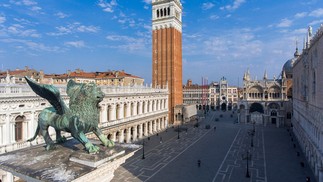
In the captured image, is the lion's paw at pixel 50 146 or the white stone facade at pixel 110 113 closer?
the lion's paw at pixel 50 146

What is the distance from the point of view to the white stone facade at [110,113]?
81.2 feet

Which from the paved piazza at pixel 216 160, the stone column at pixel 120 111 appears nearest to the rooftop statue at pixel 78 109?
the paved piazza at pixel 216 160

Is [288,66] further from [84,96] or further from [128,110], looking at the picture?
[84,96]

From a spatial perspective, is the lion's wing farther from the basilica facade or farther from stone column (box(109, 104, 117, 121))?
the basilica facade

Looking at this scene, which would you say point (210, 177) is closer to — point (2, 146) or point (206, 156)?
point (206, 156)

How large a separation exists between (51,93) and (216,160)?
1147 inches

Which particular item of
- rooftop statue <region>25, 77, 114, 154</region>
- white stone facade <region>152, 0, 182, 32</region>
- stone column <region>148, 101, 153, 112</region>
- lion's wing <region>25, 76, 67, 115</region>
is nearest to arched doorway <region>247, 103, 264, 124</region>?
stone column <region>148, 101, 153, 112</region>

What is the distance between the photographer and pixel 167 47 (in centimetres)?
6956

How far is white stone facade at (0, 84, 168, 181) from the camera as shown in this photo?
24.8 m

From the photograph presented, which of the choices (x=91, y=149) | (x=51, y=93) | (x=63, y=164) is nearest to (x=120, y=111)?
(x=51, y=93)

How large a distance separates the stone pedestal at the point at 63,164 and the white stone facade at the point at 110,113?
14.0 m

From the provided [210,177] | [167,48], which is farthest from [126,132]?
[167,48]

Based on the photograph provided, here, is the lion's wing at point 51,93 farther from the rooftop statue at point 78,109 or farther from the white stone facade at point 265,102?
the white stone facade at point 265,102

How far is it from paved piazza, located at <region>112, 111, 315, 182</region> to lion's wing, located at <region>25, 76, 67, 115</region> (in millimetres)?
17194
